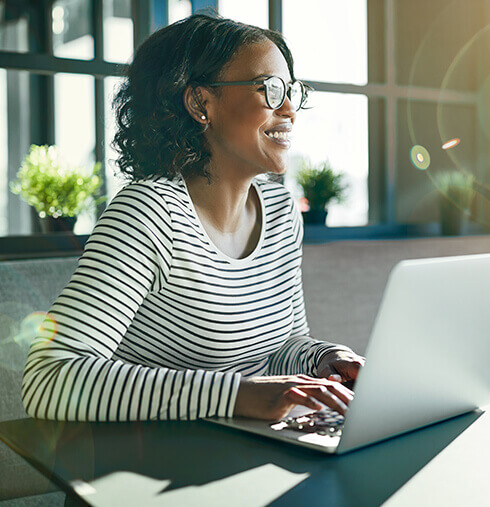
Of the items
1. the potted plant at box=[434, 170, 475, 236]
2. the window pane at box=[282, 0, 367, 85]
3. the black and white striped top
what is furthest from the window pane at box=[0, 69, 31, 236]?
the black and white striped top

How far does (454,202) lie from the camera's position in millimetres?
3141

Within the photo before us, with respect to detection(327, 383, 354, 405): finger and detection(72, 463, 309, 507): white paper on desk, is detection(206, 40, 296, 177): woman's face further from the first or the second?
detection(72, 463, 309, 507): white paper on desk

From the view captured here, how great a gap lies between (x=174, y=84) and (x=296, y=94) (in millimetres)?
299

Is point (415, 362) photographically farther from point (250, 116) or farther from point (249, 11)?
point (249, 11)

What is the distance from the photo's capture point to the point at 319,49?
321 centimetres

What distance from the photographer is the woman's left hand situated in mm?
1186

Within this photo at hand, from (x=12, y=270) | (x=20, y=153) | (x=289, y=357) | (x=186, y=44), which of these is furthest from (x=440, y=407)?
(x=20, y=153)

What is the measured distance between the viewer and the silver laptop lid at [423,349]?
29.4 inches

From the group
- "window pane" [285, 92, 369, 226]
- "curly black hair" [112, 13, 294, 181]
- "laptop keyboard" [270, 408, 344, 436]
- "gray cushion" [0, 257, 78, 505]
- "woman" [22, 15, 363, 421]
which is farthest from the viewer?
"window pane" [285, 92, 369, 226]

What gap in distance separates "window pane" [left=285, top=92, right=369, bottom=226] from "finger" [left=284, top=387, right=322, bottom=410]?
6.60ft

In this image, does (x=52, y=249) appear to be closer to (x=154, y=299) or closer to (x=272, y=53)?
(x=154, y=299)

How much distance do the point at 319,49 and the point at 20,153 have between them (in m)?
2.16

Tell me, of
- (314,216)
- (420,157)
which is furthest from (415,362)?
(420,157)

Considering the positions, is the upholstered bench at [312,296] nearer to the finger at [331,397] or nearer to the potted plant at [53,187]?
the potted plant at [53,187]
